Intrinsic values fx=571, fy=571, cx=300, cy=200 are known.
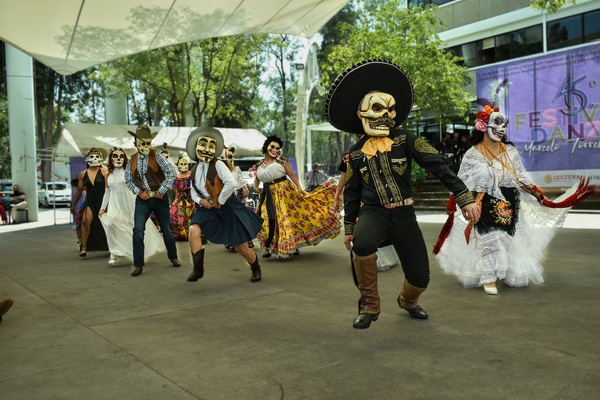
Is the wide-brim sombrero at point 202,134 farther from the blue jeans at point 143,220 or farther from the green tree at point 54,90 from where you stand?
the green tree at point 54,90

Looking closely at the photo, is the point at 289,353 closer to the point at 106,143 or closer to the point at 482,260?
the point at 482,260

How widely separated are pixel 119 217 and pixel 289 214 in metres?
2.67

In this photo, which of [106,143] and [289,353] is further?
[106,143]

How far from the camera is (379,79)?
176 inches

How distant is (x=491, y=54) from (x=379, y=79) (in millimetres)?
24401

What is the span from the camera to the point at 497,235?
570cm

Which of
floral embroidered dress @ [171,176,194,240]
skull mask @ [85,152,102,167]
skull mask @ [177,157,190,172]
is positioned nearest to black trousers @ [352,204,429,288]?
skull mask @ [85,152,102,167]

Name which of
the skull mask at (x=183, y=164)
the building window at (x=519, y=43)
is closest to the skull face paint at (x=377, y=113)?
the skull mask at (x=183, y=164)

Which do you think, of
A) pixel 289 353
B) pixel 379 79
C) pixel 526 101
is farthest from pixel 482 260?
pixel 526 101

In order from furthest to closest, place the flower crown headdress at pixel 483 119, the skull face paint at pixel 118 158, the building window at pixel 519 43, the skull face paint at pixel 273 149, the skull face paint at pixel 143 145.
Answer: the building window at pixel 519 43
the skull face paint at pixel 118 158
the skull face paint at pixel 273 149
the skull face paint at pixel 143 145
the flower crown headdress at pixel 483 119

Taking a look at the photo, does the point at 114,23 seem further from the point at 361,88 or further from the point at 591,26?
the point at 591,26

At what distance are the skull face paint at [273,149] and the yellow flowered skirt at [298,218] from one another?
1.61 feet

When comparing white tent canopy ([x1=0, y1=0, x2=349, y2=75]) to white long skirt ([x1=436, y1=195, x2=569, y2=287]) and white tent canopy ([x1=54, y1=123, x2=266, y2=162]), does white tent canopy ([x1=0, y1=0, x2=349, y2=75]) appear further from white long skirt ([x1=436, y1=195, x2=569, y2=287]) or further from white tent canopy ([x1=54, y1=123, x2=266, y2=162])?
white long skirt ([x1=436, y1=195, x2=569, y2=287])

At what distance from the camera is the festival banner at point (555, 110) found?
15500 mm
